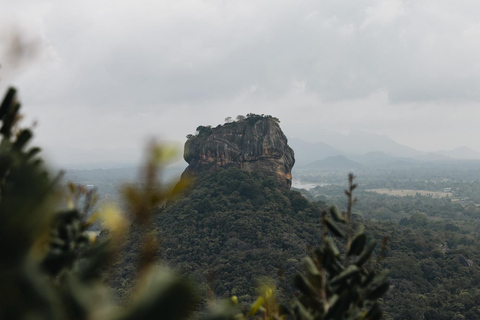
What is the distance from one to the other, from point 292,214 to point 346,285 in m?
36.2

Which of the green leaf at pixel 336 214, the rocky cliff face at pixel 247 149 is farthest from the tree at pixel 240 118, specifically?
the green leaf at pixel 336 214

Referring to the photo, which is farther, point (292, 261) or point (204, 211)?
point (204, 211)

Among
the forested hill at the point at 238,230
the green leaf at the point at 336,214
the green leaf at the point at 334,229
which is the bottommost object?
the forested hill at the point at 238,230

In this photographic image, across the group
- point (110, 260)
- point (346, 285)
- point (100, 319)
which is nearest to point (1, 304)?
point (100, 319)

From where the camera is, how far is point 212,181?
1638 inches

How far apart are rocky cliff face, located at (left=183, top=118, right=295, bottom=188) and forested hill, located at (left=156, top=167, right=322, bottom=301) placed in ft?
6.39

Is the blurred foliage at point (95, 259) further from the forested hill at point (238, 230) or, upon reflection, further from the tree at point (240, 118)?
the tree at point (240, 118)

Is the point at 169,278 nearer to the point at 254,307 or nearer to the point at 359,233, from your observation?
the point at 254,307

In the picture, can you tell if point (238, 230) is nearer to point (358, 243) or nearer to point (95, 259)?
point (358, 243)

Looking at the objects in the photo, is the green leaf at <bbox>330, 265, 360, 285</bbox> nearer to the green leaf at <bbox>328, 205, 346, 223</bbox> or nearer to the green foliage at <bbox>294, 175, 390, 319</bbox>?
the green foliage at <bbox>294, 175, 390, 319</bbox>

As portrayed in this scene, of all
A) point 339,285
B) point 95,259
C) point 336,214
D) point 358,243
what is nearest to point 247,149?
point 336,214

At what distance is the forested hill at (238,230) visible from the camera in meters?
26.1

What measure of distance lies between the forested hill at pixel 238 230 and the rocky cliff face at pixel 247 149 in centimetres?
195

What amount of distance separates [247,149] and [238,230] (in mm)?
13539
